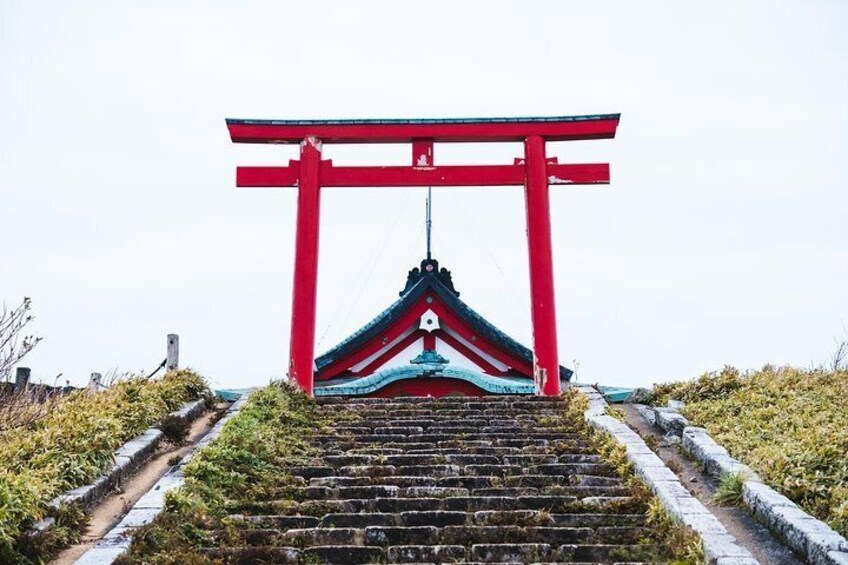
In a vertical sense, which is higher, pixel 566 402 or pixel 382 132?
pixel 382 132

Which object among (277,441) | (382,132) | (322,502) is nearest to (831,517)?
(322,502)

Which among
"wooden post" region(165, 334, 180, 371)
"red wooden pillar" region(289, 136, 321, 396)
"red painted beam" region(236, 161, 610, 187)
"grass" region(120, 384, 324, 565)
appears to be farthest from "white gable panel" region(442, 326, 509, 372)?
"grass" region(120, 384, 324, 565)

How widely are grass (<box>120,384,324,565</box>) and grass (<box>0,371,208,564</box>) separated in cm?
73

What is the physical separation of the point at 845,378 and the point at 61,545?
8.41 meters

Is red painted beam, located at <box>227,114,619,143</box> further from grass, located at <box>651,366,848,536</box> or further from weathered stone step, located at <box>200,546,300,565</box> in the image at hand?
weathered stone step, located at <box>200,546,300,565</box>

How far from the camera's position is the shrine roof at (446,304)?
15.1 metres

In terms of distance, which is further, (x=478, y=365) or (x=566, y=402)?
(x=478, y=365)

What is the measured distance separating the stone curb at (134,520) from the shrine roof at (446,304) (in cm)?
735

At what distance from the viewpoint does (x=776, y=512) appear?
6.11 meters

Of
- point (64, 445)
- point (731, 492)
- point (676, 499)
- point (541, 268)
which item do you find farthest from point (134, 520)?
point (541, 268)

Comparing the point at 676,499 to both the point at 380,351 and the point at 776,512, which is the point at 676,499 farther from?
the point at 380,351

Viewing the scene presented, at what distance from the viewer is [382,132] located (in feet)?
40.3

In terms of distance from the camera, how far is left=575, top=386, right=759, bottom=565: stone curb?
17.6 feet

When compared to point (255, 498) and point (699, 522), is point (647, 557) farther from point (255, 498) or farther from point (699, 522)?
point (255, 498)
